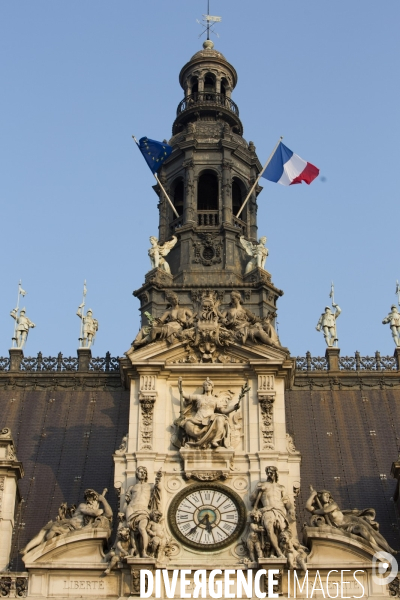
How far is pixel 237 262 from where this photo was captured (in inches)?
2210

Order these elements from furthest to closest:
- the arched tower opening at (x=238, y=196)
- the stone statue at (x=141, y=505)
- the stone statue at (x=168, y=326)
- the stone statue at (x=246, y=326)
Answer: the arched tower opening at (x=238, y=196) → the stone statue at (x=168, y=326) → the stone statue at (x=246, y=326) → the stone statue at (x=141, y=505)

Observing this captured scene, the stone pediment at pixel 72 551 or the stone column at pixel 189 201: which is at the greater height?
the stone column at pixel 189 201

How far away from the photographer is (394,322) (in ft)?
178

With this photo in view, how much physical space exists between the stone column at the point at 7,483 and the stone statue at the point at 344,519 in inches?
410

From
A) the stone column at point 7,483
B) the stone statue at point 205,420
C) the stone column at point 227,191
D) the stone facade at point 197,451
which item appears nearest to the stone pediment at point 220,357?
the stone facade at point 197,451

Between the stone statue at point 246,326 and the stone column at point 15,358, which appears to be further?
the stone column at point 15,358

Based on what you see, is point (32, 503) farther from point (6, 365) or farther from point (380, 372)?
point (380, 372)

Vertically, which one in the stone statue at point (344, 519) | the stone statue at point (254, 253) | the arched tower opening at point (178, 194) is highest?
the arched tower opening at point (178, 194)

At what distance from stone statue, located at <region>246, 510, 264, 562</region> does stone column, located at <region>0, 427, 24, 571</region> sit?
8.42m

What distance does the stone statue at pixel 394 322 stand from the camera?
5391 cm

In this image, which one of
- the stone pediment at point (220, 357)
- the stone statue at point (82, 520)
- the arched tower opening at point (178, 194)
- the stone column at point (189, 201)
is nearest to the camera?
the stone statue at point (82, 520)

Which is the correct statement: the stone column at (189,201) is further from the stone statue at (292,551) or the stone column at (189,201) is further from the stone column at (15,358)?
the stone statue at (292,551)

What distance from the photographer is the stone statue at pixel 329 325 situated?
53875mm

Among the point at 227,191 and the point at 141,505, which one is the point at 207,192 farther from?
the point at 141,505
